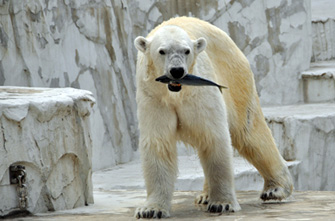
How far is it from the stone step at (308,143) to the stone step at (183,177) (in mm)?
191

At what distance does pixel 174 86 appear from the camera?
3523mm

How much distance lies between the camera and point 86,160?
446cm

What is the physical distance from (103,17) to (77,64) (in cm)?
65

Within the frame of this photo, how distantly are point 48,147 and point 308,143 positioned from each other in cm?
457

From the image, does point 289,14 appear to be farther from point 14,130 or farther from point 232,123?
point 14,130

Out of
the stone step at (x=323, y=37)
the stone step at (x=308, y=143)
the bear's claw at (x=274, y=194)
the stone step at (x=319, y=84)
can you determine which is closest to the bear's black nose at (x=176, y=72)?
the bear's claw at (x=274, y=194)

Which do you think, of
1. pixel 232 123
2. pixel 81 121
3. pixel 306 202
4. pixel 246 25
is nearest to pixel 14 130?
pixel 81 121

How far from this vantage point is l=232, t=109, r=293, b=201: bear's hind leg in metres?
4.54

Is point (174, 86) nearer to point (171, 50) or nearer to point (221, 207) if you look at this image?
point (171, 50)

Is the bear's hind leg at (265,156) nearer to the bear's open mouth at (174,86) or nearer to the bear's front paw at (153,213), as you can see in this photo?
the bear's front paw at (153,213)

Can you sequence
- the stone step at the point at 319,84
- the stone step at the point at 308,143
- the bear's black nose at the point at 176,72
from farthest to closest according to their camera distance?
the stone step at the point at 319,84, the stone step at the point at 308,143, the bear's black nose at the point at 176,72

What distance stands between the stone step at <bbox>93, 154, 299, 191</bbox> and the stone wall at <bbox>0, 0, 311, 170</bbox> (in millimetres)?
316

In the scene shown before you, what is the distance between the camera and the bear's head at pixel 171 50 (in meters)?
3.55

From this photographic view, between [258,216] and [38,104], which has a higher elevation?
[38,104]
